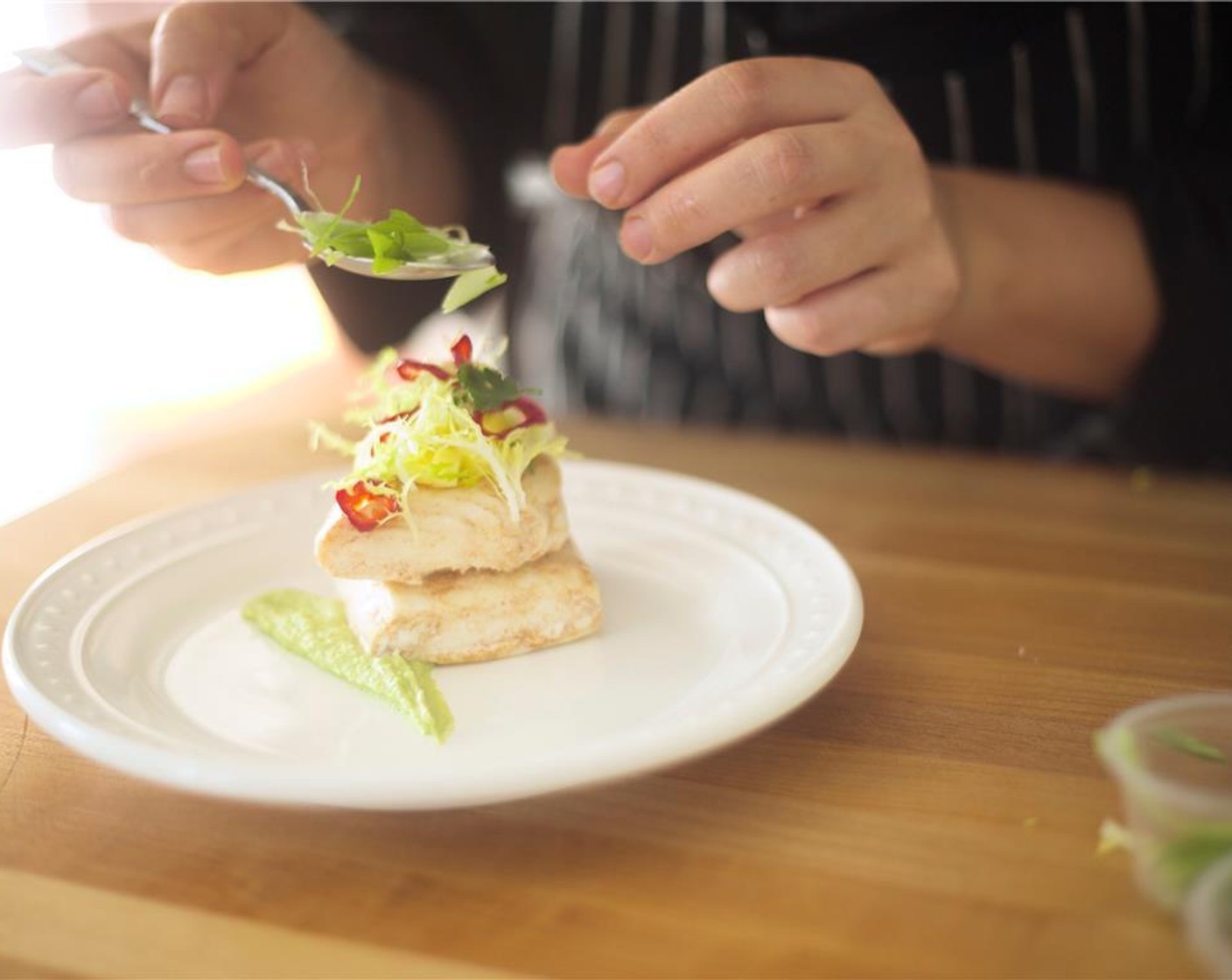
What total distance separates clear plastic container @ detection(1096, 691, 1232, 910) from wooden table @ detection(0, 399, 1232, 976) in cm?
5

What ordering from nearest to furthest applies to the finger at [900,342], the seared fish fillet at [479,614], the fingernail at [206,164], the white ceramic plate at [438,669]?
the white ceramic plate at [438,669] < the seared fish fillet at [479,614] < the fingernail at [206,164] < the finger at [900,342]

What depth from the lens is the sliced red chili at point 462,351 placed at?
55.2 inches

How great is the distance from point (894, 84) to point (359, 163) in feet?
3.12

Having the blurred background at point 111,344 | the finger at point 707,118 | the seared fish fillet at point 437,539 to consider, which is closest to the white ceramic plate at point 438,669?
the seared fish fillet at point 437,539

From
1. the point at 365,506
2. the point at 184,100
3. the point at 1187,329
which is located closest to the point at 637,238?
the point at 365,506

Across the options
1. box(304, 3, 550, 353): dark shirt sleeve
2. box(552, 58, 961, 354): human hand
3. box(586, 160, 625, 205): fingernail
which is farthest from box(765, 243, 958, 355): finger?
box(304, 3, 550, 353): dark shirt sleeve

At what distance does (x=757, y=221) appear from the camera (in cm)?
155

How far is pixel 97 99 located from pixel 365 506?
1.99ft

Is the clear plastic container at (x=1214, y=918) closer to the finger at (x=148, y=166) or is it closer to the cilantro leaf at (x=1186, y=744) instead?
the cilantro leaf at (x=1186, y=744)

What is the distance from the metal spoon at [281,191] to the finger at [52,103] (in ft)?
0.08

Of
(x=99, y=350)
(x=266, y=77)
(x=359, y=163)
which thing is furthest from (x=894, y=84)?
(x=99, y=350)

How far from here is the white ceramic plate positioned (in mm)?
900

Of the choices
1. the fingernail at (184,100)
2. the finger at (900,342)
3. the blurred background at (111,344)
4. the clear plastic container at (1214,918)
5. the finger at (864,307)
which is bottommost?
the blurred background at (111,344)

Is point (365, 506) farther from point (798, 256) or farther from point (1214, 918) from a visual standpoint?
point (1214, 918)
